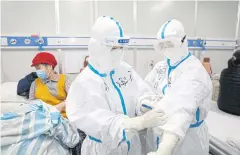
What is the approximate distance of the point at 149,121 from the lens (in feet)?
2.81

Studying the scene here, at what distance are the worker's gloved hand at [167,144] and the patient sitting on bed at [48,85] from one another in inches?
47.6

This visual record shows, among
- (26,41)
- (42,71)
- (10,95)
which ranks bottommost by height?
(10,95)

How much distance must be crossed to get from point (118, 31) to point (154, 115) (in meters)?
0.46

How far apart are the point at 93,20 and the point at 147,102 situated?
199cm

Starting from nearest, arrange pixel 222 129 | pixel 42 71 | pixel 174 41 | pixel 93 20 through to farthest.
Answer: pixel 174 41 < pixel 222 129 < pixel 42 71 < pixel 93 20

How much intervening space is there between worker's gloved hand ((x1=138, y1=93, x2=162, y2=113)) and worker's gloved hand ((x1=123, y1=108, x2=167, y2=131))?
0.13m

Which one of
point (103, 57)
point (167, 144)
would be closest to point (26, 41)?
point (103, 57)

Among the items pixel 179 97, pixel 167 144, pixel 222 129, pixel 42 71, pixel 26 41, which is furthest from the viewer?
pixel 26 41

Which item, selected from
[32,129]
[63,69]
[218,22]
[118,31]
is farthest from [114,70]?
[218,22]

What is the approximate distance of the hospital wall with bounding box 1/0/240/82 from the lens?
8.12ft

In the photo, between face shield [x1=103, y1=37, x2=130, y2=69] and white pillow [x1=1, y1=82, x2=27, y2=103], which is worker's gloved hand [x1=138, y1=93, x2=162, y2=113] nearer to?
face shield [x1=103, y1=37, x2=130, y2=69]

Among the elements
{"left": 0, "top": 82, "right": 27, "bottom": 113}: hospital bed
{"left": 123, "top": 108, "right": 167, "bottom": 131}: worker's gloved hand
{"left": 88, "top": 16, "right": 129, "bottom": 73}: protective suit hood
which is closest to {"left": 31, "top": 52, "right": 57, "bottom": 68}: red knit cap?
{"left": 0, "top": 82, "right": 27, "bottom": 113}: hospital bed

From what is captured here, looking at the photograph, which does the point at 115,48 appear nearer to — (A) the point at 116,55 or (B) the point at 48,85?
(A) the point at 116,55

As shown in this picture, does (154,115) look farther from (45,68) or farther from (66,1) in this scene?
(66,1)
